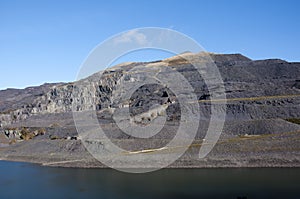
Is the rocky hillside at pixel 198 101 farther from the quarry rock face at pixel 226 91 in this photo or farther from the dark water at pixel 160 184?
the dark water at pixel 160 184

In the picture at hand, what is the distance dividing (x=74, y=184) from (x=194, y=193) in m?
10.9

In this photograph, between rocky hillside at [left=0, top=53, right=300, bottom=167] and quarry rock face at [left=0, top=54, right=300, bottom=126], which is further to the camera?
quarry rock face at [left=0, top=54, right=300, bottom=126]

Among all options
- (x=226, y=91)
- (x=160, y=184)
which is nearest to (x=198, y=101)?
(x=226, y=91)

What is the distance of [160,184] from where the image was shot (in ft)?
94.4

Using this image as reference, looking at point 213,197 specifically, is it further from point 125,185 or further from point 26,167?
point 26,167

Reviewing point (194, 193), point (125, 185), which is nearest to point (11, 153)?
point (125, 185)

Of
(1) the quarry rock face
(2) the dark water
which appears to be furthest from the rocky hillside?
(2) the dark water

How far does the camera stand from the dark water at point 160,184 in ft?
82.7

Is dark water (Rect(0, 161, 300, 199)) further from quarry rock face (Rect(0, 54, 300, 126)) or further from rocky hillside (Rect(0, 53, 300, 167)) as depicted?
quarry rock face (Rect(0, 54, 300, 126))

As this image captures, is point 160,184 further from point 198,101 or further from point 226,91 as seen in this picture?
point 226,91

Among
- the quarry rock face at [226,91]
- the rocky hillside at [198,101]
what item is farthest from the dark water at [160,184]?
the quarry rock face at [226,91]

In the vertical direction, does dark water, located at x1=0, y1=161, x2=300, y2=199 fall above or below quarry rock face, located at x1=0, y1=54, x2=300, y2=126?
below

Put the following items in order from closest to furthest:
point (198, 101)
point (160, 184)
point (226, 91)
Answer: point (160, 184) < point (198, 101) < point (226, 91)

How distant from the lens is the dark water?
2520 centimetres
